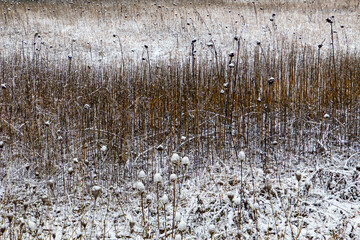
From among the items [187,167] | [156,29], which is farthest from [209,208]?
[156,29]

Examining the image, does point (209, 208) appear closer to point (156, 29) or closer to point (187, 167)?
point (187, 167)

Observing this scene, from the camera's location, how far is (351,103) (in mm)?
3070

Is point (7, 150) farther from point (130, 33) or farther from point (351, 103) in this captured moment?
point (130, 33)

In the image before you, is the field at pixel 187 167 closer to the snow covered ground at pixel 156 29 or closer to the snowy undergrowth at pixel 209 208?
the snowy undergrowth at pixel 209 208

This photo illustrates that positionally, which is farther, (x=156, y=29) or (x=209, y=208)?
(x=156, y=29)

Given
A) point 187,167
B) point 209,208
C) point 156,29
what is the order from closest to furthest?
point 209,208 < point 187,167 < point 156,29

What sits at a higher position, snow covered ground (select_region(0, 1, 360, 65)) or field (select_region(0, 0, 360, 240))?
snow covered ground (select_region(0, 1, 360, 65))

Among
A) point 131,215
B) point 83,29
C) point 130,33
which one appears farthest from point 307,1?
point 131,215

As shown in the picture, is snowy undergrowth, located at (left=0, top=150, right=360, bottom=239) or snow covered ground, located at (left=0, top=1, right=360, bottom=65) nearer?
snowy undergrowth, located at (left=0, top=150, right=360, bottom=239)

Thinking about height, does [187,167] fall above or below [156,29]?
below

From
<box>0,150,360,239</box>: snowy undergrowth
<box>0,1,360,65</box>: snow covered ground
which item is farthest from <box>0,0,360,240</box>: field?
<box>0,1,360,65</box>: snow covered ground

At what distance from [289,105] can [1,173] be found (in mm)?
2805

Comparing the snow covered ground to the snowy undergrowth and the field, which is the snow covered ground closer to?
the field

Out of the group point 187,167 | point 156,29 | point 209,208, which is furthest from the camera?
point 156,29
